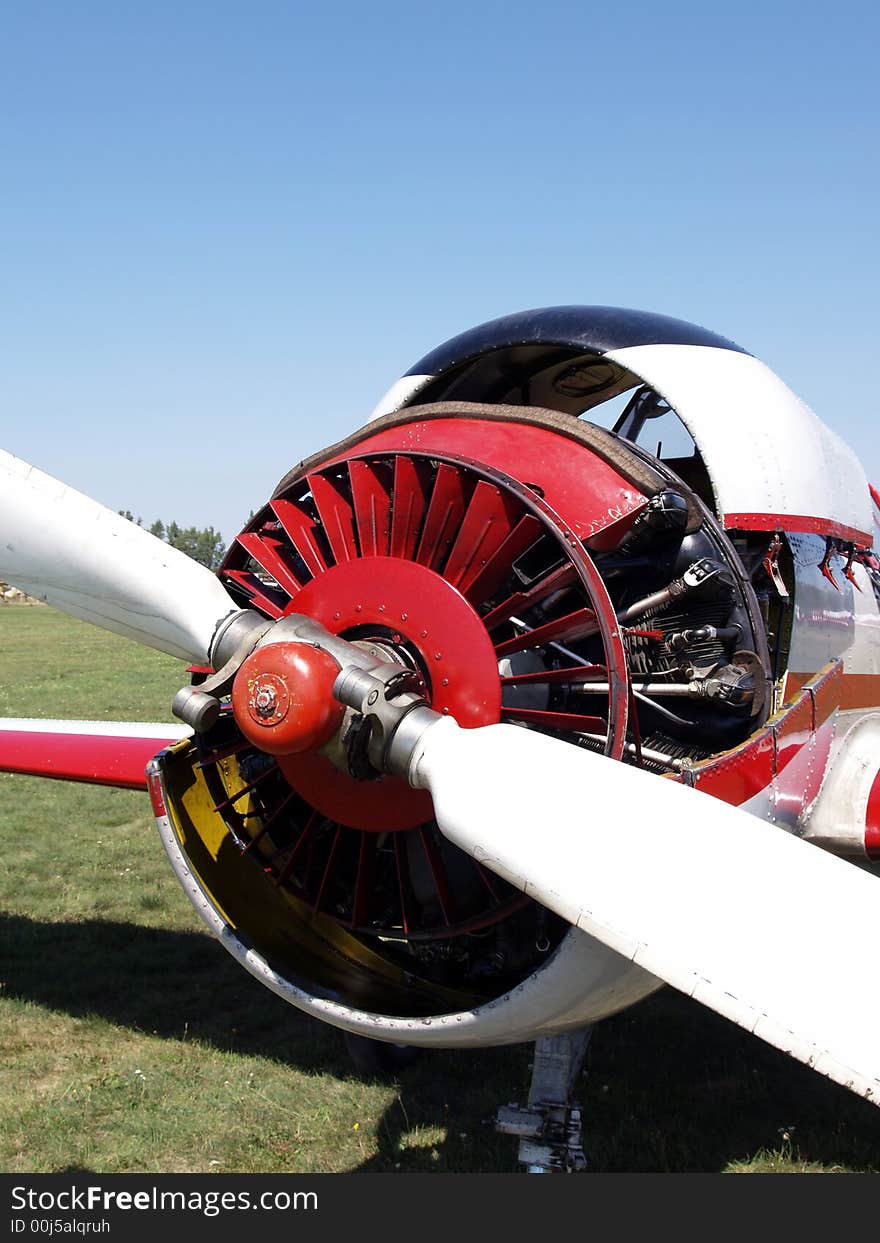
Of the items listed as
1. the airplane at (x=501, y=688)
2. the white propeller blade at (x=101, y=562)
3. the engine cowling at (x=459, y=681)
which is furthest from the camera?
Result: the white propeller blade at (x=101, y=562)

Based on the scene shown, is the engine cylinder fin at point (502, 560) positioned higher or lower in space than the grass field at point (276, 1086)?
higher

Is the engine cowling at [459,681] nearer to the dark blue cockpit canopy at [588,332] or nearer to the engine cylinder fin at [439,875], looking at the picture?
the engine cylinder fin at [439,875]

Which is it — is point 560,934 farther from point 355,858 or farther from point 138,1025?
point 138,1025

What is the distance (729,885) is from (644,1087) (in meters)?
3.12

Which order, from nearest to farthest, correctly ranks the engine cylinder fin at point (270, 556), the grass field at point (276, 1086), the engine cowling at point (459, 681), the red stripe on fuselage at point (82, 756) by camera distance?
the engine cowling at point (459, 681) → the engine cylinder fin at point (270, 556) → the grass field at point (276, 1086) → the red stripe on fuselage at point (82, 756)

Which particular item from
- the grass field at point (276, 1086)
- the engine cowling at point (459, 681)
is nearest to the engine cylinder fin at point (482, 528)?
the engine cowling at point (459, 681)

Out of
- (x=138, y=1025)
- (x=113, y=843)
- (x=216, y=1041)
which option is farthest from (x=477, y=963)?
(x=113, y=843)

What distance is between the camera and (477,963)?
153 inches

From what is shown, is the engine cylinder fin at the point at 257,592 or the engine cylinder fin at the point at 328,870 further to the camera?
the engine cylinder fin at the point at 257,592

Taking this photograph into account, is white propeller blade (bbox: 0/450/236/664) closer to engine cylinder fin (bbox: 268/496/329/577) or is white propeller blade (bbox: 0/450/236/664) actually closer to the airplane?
the airplane

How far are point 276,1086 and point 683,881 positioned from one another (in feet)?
10.9

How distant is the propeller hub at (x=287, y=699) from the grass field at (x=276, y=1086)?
7.36 feet

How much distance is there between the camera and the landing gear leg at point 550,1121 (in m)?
3.82

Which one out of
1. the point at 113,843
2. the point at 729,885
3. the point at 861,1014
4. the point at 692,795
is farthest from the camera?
the point at 113,843
